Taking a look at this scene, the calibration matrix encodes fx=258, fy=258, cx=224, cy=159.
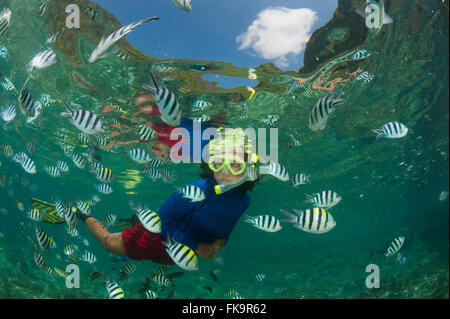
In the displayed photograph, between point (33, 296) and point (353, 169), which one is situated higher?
point (353, 169)

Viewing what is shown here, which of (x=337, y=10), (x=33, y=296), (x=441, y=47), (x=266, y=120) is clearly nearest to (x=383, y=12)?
(x=337, y=10)

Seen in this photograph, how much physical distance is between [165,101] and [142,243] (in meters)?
4.77

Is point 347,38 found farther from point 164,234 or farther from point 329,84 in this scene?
point 164,234

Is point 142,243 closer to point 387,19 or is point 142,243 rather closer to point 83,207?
point 83,207

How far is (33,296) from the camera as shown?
37.0 ft

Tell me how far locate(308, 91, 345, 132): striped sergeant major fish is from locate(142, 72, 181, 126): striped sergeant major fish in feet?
7.21

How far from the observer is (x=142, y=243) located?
6859mm

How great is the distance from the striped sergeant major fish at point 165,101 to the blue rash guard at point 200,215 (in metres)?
3.27

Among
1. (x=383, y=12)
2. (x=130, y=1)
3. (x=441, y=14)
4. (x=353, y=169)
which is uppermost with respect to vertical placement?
(x=353, y=169)

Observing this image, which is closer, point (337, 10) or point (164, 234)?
point (164, 234)

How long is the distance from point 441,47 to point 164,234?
1302cm

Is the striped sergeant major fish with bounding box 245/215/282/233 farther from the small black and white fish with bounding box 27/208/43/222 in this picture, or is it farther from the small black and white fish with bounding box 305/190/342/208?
the small black and white fish with bounding box 27/208/43/222

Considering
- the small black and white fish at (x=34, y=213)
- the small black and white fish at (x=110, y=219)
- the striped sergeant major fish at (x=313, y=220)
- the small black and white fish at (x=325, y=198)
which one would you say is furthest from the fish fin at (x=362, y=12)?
the small black and white fish at (x=34, y=213)

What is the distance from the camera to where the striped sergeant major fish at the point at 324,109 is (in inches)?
154
